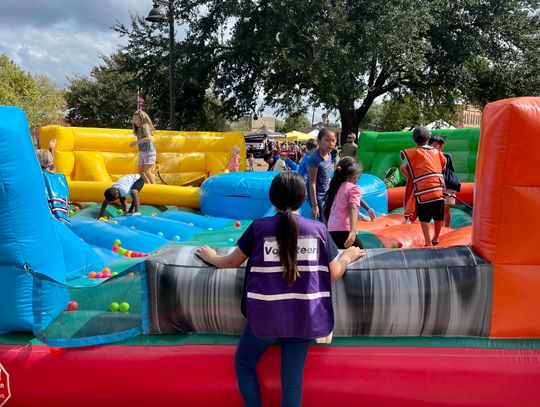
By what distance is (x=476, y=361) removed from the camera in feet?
8.50

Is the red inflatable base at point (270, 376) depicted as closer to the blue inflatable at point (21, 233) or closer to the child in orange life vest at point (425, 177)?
the blue inflatable at point (21, 233)

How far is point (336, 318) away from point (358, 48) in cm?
1423

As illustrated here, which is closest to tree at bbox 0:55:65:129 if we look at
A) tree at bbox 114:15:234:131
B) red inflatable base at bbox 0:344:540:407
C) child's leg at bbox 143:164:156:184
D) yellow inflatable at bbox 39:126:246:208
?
tree at bbox 114:15:234:131

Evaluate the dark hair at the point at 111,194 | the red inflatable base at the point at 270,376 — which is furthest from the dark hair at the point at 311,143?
the red inflatable base at the point at 270,376

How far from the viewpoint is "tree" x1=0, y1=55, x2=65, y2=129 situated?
3569 centimetres

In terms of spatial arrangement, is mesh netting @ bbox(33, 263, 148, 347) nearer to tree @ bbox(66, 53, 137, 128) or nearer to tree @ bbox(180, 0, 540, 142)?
tree @ bbox(180, 0, 540, 142)

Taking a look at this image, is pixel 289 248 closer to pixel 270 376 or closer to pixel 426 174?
pixel 270 376

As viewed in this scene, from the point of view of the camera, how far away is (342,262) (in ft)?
8.32

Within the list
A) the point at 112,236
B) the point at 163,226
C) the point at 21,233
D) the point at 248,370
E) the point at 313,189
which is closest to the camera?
the point at 248,370

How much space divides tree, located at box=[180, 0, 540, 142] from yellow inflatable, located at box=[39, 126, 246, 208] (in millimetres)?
5561

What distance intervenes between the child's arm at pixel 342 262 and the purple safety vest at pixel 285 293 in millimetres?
122

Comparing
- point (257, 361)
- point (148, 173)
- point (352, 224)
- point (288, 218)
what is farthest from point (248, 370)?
point (148, 173)

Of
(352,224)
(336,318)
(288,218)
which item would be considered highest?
(288,218)

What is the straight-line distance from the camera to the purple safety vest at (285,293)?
220cm
